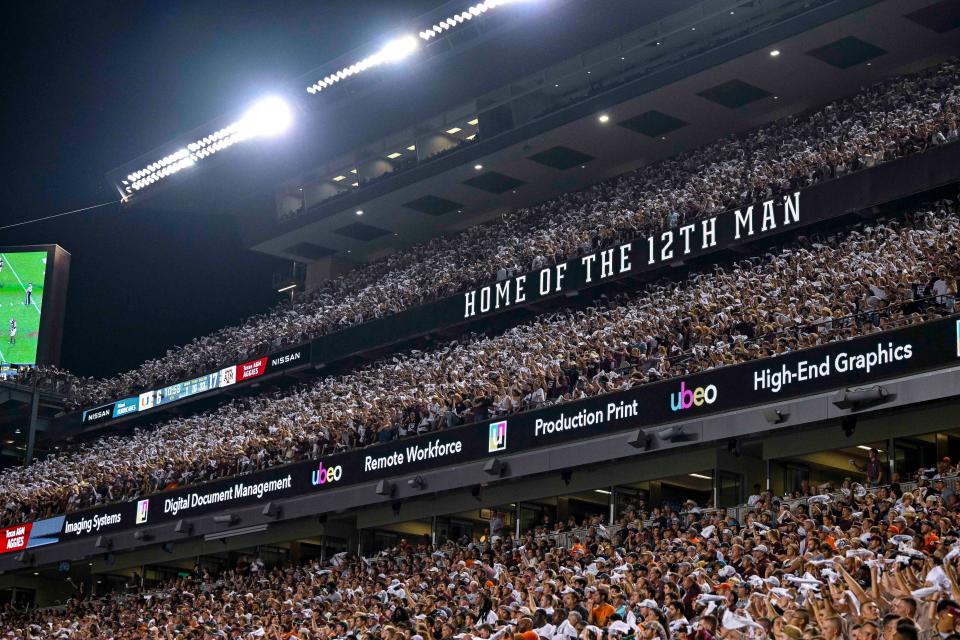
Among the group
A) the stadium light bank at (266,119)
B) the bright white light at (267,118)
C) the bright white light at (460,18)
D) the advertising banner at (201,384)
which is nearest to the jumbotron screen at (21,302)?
the advertising banner at (201,384)

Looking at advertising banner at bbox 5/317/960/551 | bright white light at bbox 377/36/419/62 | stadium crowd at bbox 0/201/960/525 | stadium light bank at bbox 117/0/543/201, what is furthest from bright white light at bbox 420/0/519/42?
advertising banner at bbox 5/317/960/551

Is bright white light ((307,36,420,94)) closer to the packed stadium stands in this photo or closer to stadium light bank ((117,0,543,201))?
stadium light bank ((117,0,543,201))

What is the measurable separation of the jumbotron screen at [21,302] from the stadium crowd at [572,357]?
28.2ft

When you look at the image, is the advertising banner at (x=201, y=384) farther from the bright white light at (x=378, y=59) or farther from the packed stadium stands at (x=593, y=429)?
the bright white light at (x=378, y=59)

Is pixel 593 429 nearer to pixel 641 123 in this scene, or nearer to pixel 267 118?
pixel 641 123

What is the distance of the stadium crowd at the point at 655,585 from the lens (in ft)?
36.7

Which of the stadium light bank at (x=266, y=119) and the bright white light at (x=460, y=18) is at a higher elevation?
the bright white light at (x=460, y=18)

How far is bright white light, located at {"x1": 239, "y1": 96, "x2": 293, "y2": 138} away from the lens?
129ft

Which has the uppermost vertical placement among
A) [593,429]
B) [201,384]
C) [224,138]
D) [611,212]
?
[224,138]

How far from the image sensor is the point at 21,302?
4588cm

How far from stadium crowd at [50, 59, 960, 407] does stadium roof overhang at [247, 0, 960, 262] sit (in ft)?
2.44

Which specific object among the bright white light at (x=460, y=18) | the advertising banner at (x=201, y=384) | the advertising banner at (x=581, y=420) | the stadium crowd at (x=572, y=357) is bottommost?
the advertising banner at (x=581, y=420)

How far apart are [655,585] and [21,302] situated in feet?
119

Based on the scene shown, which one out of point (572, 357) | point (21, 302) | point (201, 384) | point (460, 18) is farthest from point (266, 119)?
point (572, 357)
